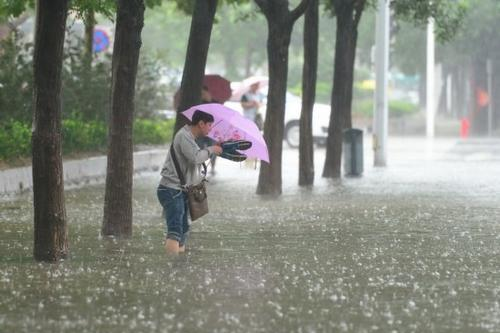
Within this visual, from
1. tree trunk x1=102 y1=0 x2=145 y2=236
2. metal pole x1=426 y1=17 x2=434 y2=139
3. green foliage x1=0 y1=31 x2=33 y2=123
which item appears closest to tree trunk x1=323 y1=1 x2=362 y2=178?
green foliage x1=0 y1=31 x2=33 y2=123

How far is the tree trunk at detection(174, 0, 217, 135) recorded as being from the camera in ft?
62.4

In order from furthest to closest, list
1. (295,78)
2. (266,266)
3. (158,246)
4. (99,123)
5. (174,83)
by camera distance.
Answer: (295,78)
(174,83)
(99,123)
(158,246)
(266,266)

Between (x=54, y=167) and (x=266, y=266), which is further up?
(x=54, y=167)

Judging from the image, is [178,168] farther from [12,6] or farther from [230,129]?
[12,6]

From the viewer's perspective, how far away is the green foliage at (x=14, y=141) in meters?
22.2

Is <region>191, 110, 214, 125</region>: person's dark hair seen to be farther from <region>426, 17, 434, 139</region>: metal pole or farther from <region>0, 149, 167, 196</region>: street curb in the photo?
<region>426, 17, 434, 139</region>: metal pole

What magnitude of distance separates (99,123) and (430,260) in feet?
56.0

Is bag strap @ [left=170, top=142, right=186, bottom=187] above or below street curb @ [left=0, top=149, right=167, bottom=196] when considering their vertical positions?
above

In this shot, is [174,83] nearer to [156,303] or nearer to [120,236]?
[120,236]

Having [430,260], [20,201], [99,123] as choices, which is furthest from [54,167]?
[99,123]

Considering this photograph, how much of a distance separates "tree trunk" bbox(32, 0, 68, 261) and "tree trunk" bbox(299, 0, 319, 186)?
12.9 m

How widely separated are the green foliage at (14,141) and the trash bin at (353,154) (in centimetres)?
A: 847

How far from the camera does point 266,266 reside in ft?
41.3

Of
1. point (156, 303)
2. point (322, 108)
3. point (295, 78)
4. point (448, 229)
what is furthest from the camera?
point (295, 78)
